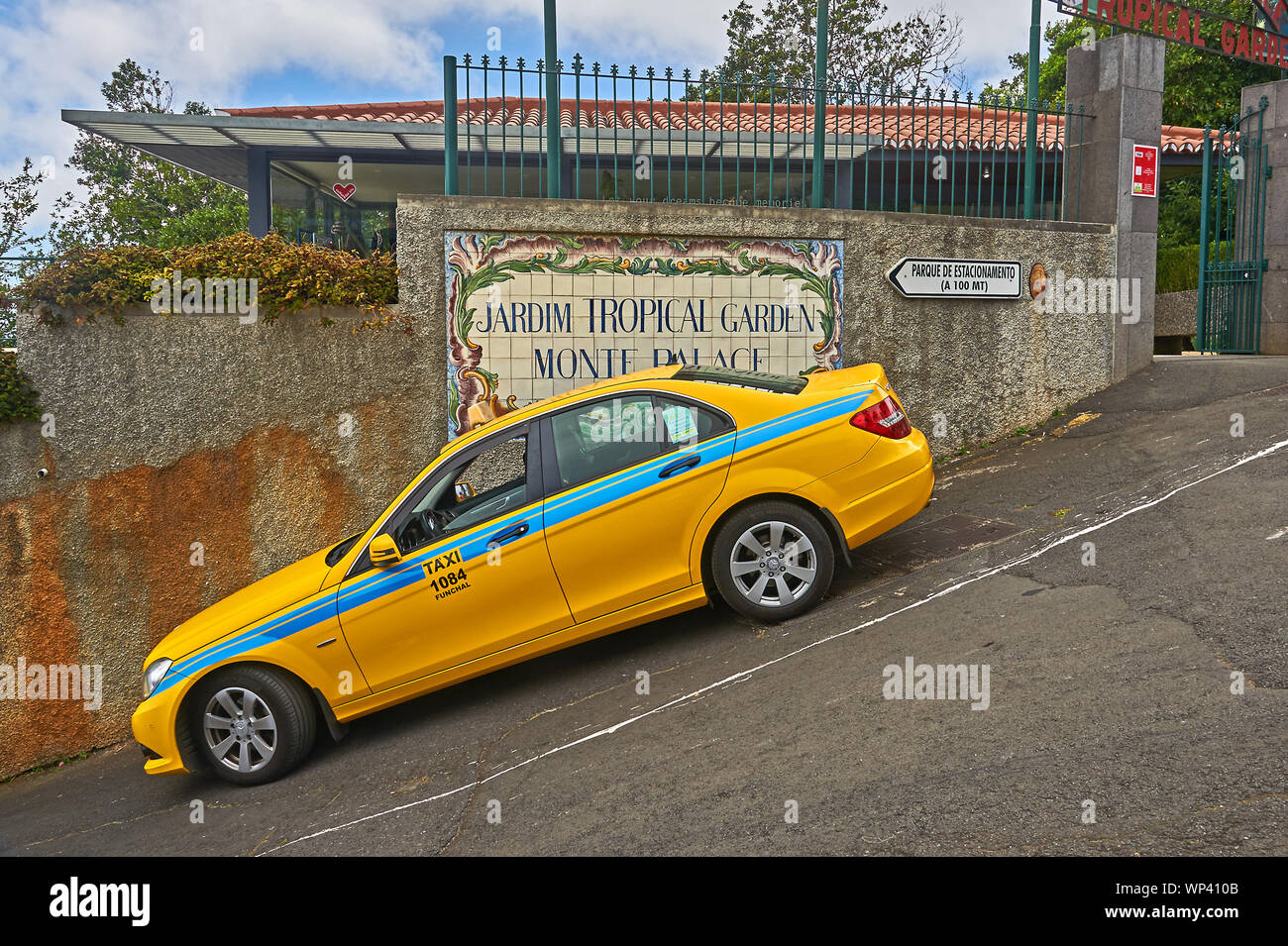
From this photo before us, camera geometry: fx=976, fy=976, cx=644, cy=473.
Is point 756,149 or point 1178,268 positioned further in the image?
point 1178,268

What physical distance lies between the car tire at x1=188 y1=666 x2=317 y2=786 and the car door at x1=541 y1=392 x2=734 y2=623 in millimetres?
1778

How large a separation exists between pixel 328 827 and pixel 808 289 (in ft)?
19.6

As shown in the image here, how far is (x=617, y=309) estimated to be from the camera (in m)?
8.34

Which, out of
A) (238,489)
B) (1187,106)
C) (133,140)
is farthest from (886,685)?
(1187,106)

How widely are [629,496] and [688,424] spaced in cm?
59

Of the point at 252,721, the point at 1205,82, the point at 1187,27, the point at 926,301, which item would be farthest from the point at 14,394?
the point at 1205,82

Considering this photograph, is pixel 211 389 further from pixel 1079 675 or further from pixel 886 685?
pixel 1079 675

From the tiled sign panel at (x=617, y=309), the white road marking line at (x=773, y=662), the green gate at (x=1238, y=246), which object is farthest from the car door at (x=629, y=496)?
the green gate at (x=1238, y=246)

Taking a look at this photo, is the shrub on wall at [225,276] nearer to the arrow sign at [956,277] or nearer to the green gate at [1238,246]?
the arrow sign at [956,277]

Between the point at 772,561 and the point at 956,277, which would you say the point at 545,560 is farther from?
the point at 956,277

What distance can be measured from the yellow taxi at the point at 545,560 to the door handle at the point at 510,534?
2 cm

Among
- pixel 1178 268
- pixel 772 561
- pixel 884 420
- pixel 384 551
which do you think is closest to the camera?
pixel 384 551

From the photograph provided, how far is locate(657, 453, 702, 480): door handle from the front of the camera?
579cm

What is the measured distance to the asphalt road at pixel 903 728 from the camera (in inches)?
144
